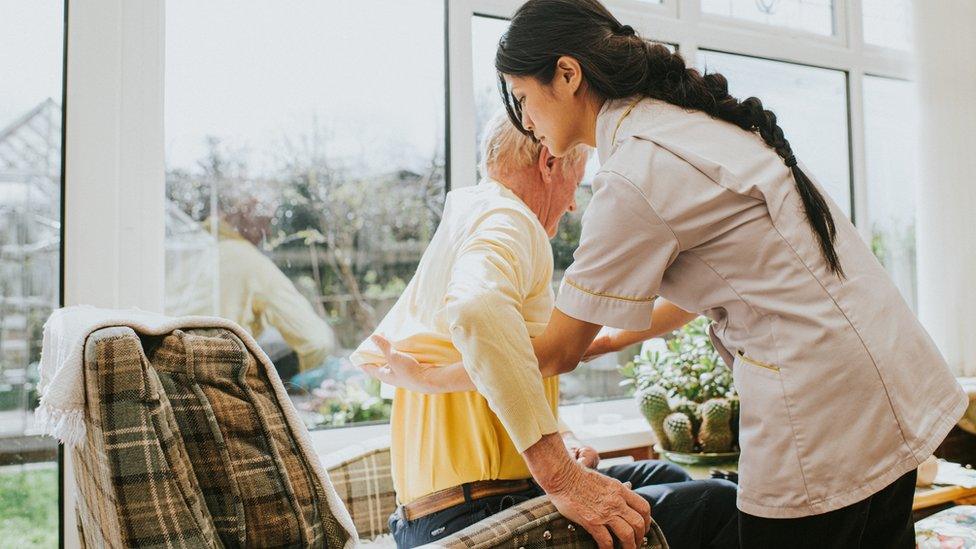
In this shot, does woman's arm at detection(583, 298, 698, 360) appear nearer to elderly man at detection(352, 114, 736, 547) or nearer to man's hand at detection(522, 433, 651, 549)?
elderly man at detection(352, 114, 736, 547)

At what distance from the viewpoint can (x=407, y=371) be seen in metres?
1.31

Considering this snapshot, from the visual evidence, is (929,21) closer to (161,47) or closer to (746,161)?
(746,161)

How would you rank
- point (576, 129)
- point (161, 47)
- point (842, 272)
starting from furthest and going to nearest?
point (161, 47) < point (576, 129) < point (842, 272)

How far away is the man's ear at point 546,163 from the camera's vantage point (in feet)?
4.87

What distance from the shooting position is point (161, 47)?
202 cm

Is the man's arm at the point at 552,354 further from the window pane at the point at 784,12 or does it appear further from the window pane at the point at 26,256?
the window pane at the point at 784,12

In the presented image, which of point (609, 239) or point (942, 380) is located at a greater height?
point (609, 239)

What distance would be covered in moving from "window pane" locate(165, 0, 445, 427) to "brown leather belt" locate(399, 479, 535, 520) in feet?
3.21

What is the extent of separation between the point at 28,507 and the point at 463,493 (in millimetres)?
1239

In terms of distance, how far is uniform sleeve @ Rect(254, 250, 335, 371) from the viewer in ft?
7.19

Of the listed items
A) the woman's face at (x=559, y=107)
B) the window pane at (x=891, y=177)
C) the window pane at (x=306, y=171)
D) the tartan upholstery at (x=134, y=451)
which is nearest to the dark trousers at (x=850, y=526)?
the woman's face at (x=559, y=107)

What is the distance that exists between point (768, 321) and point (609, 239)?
252 mm

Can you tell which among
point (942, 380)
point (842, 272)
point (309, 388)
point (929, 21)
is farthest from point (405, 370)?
point (929, 21)

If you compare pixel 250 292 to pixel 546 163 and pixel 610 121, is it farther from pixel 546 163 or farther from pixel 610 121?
pixel 610 121
